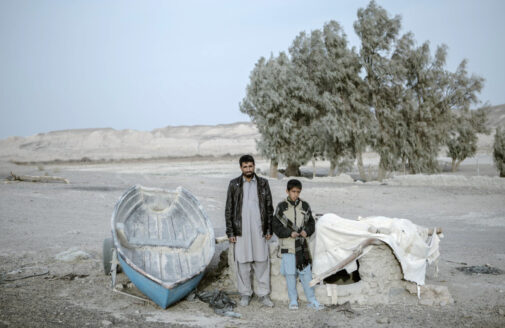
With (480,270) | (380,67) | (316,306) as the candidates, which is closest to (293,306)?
(316,306)

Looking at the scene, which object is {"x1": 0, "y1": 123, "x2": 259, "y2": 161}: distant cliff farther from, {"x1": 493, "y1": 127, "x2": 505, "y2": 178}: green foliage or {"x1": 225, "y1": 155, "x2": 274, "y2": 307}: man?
{"x1": 225, "y1": 155, "x2": 274, "y2": 307}: man

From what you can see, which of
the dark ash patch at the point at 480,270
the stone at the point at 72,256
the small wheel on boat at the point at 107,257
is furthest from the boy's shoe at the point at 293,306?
the stone at the point at 72,256

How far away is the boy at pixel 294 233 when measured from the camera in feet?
19.4

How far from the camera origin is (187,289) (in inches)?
250

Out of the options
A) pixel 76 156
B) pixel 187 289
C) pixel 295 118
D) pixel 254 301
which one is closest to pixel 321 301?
pixel 254 301

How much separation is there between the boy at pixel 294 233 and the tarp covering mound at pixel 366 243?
1.18 feet

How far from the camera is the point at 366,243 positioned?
20.0 feet

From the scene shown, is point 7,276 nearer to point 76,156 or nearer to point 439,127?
point 439,127

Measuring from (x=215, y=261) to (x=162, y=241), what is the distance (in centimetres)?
144

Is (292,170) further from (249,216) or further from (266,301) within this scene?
(249,216)

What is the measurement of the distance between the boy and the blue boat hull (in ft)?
4.40

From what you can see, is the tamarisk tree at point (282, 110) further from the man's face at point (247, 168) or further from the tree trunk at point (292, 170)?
the man's face at point (247, 168)

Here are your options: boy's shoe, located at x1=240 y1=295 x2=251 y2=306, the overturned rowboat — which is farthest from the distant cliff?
boy's shoe, located at x1=240 y1=295 x2=251 y2=306

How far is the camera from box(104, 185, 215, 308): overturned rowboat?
616cm
